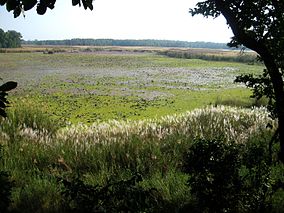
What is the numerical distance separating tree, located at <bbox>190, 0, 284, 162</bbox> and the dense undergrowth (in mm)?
649

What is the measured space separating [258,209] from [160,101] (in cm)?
1267

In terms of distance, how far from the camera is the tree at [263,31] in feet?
11.4

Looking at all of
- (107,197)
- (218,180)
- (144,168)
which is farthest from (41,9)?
(144,168)

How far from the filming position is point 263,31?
3791mm

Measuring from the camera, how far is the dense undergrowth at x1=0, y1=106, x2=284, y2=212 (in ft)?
11.8

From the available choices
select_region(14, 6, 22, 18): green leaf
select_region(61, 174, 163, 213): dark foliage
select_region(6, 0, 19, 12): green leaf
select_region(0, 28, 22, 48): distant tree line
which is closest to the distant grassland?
select_region(61, 174, 163, 213): dark foliage

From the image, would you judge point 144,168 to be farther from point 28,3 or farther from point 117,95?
point 117,95

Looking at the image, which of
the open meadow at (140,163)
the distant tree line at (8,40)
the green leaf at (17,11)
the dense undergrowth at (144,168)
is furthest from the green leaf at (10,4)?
the distant tree line at (8,40)

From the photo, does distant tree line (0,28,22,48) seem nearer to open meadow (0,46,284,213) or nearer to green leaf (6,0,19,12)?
open meadow (0,46,284,213)

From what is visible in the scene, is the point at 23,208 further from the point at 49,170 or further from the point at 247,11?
the point at 247,11

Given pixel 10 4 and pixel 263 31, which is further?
pixel 263 31

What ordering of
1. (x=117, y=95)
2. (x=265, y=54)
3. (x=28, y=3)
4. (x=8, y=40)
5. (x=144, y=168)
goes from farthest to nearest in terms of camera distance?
(x=8, y=40), (x=117, y=95), (x=144, y=168), (x=265, y=54), (x=28, y=3)

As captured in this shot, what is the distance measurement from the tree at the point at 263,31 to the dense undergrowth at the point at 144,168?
2.13 feet

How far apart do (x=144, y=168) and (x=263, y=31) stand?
311 centimetres
